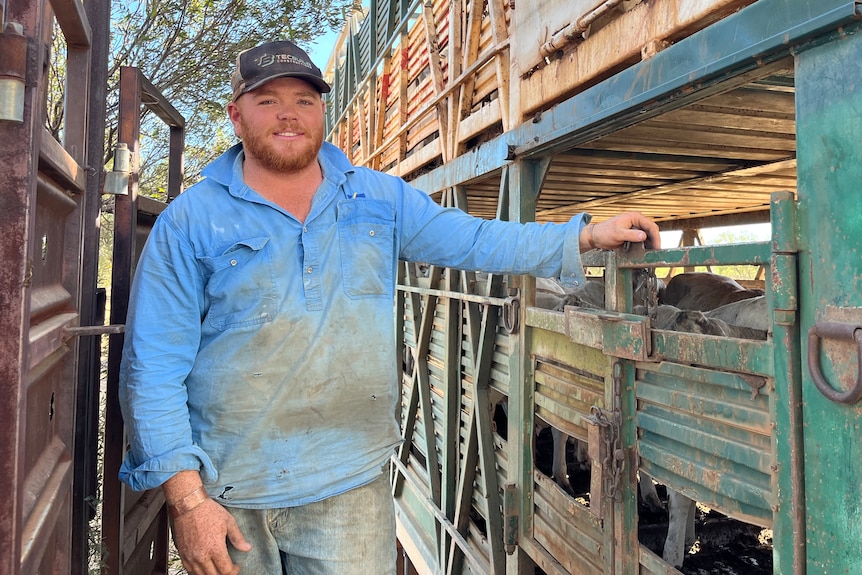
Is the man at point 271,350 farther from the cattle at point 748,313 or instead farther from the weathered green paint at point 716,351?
the cattle at point 748,313

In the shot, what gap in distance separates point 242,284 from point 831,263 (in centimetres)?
183

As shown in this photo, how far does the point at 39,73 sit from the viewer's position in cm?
135

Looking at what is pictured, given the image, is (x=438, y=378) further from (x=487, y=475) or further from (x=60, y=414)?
(x=60, y=414)

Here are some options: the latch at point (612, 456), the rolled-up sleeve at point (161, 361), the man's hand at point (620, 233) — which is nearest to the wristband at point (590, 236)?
the man's hand at point (620, 233)

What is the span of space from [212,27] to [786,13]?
18.6 ft

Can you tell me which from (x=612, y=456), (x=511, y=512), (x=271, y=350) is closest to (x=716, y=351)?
(x=612, y=456)

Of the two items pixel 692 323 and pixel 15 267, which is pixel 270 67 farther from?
pixel 692 323

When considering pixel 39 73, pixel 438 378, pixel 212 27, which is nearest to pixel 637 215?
pixel 39 73

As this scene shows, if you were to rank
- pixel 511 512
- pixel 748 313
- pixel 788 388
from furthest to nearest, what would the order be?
pixel 748 313, pixel 511 512, pixel 788 388

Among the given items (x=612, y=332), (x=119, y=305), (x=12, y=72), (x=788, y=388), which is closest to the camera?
(x=12, y=72)

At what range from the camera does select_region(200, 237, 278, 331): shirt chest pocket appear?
80.4 inches

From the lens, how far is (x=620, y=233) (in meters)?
2.27

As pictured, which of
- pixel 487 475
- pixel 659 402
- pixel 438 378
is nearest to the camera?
pixel 659 402

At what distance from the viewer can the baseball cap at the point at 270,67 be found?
211 cm
